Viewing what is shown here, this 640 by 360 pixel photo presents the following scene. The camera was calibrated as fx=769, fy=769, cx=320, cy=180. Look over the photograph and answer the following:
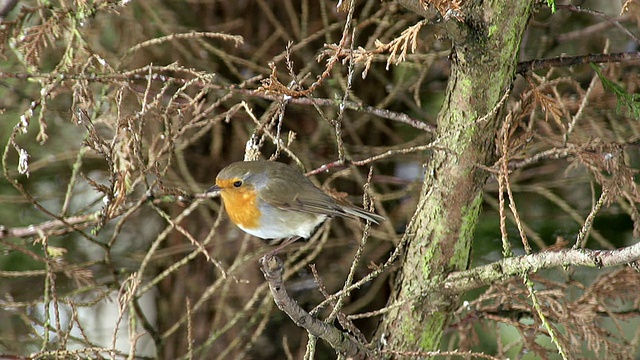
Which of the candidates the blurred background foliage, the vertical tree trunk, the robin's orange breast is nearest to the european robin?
the robin's orange breast

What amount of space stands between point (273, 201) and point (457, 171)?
2.20ft

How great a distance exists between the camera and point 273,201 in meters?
2.81

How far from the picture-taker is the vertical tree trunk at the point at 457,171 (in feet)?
8.34

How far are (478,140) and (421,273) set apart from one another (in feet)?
1.74

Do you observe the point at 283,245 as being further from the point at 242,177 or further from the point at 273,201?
the point at 242,177

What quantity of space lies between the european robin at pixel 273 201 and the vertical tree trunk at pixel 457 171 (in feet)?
0.74

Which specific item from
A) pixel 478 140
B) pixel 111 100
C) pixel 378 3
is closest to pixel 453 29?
pixel 478 140

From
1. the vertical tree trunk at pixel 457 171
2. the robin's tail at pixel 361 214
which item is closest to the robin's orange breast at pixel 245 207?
the robin's tail at pixel 361 214

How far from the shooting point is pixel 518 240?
4535 mm

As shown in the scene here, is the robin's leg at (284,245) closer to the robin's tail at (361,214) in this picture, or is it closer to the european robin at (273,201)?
the european robin at (273,201)

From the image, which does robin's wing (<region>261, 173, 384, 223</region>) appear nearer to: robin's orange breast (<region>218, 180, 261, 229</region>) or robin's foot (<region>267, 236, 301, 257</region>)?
robin's orange breast (<region>218, 180, 261, 229</region>)

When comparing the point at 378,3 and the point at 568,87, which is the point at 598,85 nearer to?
the point at 568,87

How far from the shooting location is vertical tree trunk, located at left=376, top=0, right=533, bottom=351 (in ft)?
8.34

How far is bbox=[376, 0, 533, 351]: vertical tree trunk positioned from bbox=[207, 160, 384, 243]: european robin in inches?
8.9
